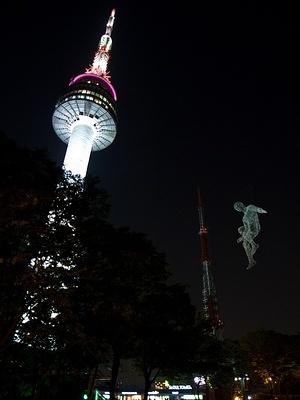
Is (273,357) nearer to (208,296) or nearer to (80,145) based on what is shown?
(208,296)

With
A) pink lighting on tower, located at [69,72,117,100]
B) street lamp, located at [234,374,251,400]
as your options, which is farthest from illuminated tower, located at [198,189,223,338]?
pink lighting on tower, located at [69,72,117,100]

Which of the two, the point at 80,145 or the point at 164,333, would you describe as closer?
the point at 164,333

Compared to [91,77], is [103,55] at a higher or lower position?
higher

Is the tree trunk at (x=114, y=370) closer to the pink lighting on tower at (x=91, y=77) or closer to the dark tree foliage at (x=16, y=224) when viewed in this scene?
the dark tree foliage at (x=16, y=224)

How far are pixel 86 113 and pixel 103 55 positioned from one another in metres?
18.8

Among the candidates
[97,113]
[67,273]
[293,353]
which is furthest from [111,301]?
[97,113]

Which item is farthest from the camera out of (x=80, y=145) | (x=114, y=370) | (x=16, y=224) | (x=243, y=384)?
(x=80, y=145)

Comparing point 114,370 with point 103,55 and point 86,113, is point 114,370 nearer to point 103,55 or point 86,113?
point 86,113

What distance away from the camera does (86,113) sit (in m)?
89.4

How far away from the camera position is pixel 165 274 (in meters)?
25.1

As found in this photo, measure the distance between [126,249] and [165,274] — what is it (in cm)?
527

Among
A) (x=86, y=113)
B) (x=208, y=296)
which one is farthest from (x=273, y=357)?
(x=86, y=113)

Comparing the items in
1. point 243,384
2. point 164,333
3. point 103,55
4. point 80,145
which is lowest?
point 164,333

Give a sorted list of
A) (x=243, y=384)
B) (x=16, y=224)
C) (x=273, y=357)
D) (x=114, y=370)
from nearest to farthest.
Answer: (x=16, y=224) < (x=114, y=370) < (x=273, y=357) < (x=243, y=384)
